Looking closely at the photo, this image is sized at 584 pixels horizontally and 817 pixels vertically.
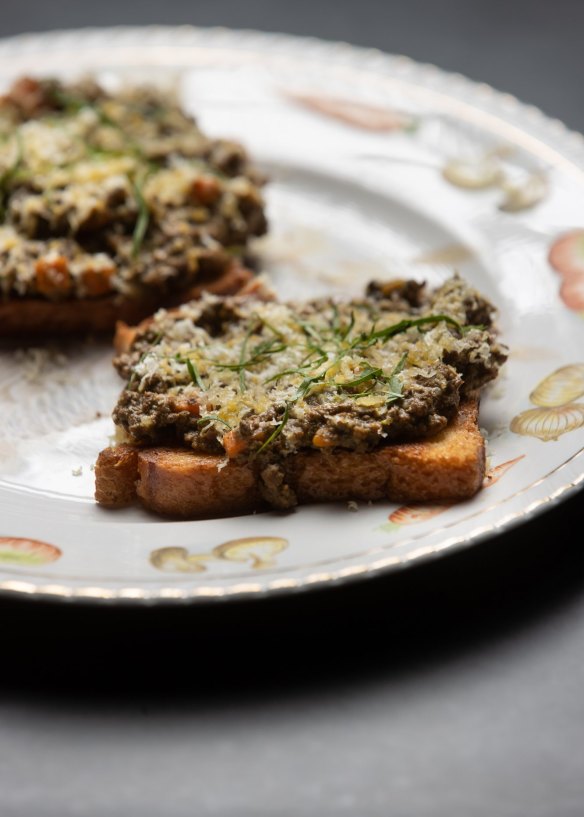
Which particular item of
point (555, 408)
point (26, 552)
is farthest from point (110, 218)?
point (555, 408)

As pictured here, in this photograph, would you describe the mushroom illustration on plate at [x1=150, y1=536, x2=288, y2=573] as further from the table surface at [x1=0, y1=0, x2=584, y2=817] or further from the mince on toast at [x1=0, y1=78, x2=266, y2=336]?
the mince on toast at [x1=0, y1=78, x2=266, y2=336]

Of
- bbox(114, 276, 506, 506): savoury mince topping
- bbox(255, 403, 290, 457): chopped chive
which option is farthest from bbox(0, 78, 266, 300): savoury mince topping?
bbox(255, 403, 290, 457): chopped chive

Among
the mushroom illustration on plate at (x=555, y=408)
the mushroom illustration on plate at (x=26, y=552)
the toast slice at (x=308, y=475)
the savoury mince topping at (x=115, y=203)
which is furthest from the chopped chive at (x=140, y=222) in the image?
the mushroom illustration on plate at (x=555, y=408)

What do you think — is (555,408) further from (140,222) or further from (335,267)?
(140,222)

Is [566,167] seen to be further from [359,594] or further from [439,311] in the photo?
[359,594]

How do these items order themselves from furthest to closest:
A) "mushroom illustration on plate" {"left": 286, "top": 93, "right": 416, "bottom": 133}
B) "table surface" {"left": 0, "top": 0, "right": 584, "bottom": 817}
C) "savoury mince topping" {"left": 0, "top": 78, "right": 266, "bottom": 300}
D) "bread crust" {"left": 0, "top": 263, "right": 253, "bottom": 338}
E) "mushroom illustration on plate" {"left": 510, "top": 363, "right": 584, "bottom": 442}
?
"mushroom illustration on plate" {"left": 286, "top": 93, "right": 416, "bottom": 133}, "bread crust" {"left": 0, "top": 263, "right": 253, "bottom": 338}, "savoury mince topping" {"left": 0, "top": 78, "right": 266, "bottom": 300}, "mushroom illustration on plate" {"left": 510, "top": 363, "right": 584, "bottom": 442}, "table surface" {"left": 0, "top": 0, "right": 584, "bottom": 817}

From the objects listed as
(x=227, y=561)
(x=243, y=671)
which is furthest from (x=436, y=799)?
(x=227, y=561)
